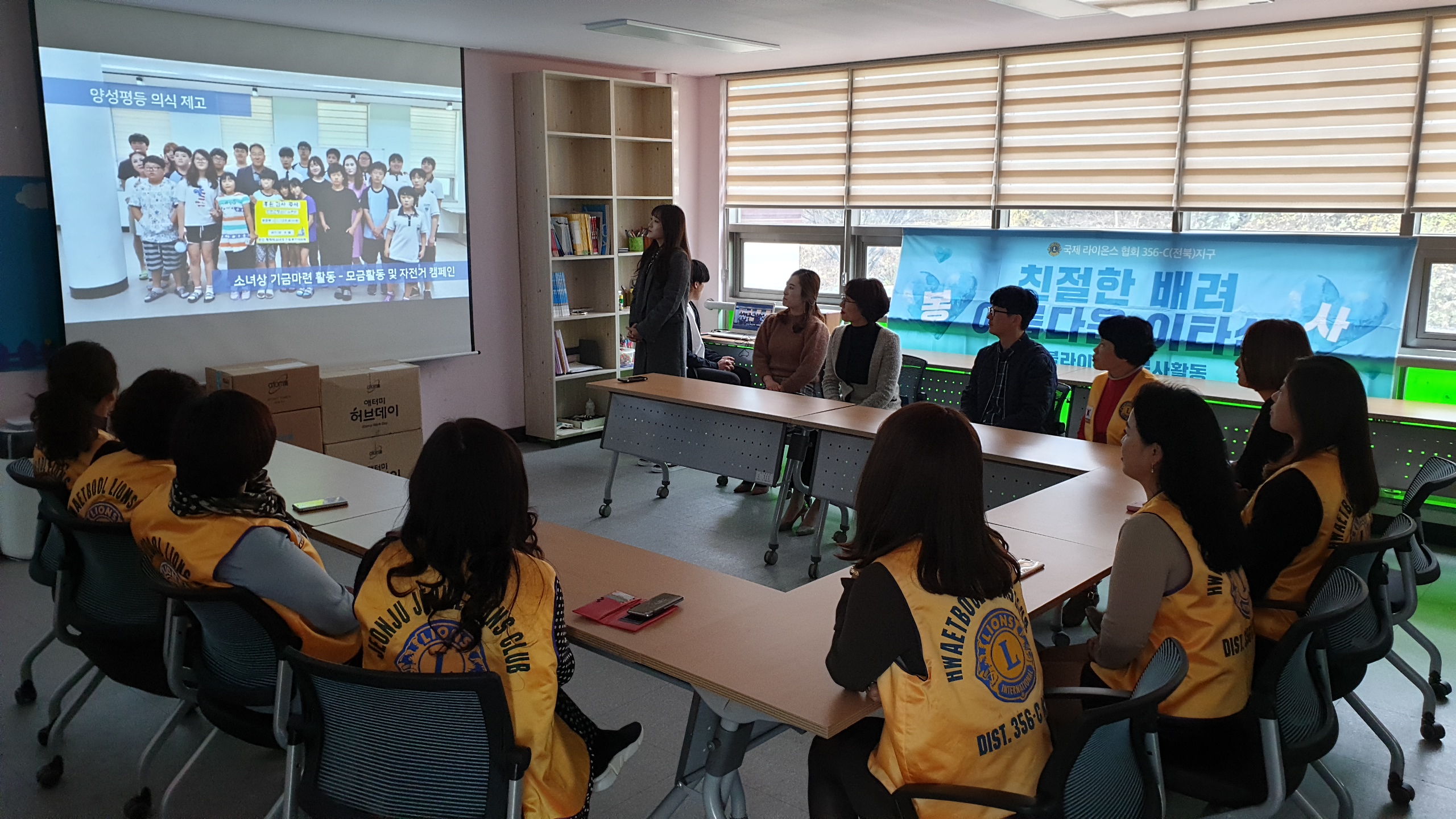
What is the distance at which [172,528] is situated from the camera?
2.17 metres

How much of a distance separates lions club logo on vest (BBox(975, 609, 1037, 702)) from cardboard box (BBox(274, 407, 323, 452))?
443 centimetres

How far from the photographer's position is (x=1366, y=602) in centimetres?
220

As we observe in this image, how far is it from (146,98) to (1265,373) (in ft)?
17.1

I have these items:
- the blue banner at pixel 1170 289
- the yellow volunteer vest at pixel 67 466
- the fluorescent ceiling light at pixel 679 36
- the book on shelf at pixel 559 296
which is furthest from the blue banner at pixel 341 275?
the blue banner at pixel 1170 289

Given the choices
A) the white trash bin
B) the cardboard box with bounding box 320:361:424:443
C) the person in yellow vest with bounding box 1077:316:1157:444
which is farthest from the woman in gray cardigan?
the white trash bin

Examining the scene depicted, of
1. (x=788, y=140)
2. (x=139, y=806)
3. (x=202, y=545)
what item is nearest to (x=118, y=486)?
(x=202, y=545)

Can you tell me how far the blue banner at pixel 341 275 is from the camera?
5484 millimetres

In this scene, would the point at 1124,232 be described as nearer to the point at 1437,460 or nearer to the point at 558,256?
the point at 1437,460

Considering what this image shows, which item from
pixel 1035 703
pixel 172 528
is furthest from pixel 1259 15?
pixel 172 528

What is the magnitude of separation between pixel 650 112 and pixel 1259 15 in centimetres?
403

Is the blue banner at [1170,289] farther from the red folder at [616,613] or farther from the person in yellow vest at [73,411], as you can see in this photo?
the person in yellow vest at [73,411]

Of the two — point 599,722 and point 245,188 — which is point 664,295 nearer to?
point 245,188

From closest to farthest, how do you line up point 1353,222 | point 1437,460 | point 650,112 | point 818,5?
point 1437,460 < point 818,5 < point 1353,222 < point 650,112

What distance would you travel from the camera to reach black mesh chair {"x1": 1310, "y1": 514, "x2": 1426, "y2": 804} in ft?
7.30
